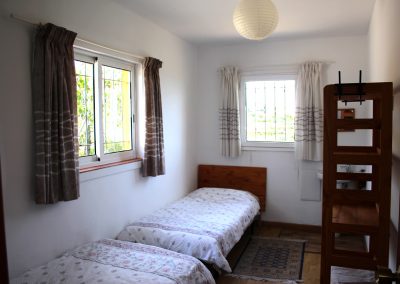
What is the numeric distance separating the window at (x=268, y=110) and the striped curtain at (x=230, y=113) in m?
0.13

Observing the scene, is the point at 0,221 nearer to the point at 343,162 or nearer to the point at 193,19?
the point at 343,162

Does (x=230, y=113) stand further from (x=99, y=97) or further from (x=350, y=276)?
(x=350, y=276)

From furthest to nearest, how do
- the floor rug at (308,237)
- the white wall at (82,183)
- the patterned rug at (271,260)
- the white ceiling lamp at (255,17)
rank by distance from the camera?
the floor rug at (308,237)
the patterned rug at (271,260)
the white ceiling lamp at (255,17)
the white wall at (82,183)

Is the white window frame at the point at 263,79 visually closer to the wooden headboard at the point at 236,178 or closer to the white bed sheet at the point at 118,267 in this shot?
the wooden headboard at the point at 236,178

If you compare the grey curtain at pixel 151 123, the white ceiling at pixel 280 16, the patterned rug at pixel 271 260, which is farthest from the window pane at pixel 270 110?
the grey curtain at pixel 151 123

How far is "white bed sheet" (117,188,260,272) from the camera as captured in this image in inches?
112

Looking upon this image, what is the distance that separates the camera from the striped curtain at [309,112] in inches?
167

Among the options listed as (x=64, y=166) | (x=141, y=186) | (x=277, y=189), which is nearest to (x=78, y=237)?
(x=64, y=166)

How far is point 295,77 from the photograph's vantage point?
442 centimetres

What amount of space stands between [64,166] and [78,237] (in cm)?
65

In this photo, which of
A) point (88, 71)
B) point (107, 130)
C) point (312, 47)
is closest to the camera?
point (88, 71)

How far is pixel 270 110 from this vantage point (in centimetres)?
461

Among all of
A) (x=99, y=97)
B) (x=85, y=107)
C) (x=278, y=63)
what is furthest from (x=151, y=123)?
(x=278, y=63)

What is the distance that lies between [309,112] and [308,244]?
1599 millimetres
